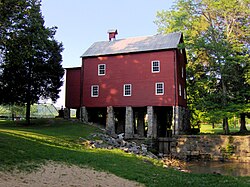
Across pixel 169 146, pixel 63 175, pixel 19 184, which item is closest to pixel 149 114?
pixel 169 146

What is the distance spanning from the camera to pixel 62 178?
9.90m

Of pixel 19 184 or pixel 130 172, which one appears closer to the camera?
pixel 19 184

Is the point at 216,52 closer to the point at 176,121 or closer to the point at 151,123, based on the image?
the point at 176,121

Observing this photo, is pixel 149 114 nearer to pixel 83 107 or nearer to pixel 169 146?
pixel 169 146

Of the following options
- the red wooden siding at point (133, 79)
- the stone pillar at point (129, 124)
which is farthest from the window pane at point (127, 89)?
the stone pillar at point (129, 124)

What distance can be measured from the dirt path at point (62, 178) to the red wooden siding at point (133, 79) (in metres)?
16.7

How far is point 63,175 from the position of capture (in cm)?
1032

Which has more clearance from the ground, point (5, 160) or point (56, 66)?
point (56, 66)

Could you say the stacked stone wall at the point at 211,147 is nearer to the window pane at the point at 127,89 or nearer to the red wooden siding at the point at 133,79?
→ the red wooden siding at the point at 133,79

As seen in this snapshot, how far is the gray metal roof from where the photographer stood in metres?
28.5

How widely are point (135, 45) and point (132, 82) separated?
447 centimetres

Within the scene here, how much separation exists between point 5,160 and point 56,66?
828 inches

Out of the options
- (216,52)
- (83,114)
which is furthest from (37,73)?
(216,52)

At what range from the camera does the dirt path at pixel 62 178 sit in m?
8.64
